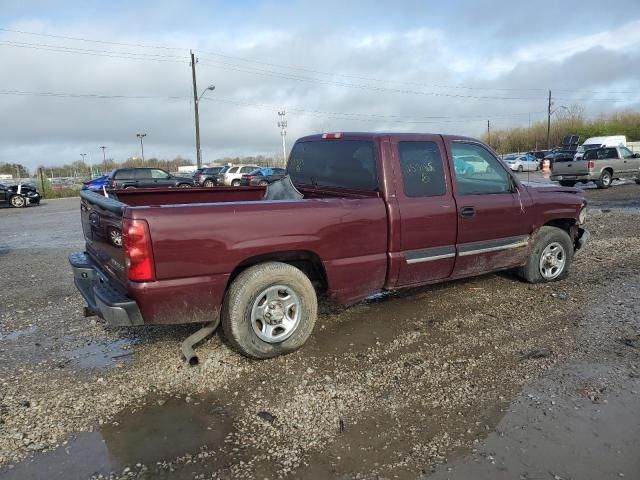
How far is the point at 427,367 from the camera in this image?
153 inches

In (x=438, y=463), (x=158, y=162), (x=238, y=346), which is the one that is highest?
(x=158, y=162)

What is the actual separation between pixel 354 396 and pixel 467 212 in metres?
2.39

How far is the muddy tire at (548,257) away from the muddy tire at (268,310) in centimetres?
316

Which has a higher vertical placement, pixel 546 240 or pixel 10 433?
pixel 546 240

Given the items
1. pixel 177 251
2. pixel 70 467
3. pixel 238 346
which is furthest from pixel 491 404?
pixel 70 467

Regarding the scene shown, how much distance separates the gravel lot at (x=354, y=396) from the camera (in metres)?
2.76

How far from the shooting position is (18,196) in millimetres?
24219

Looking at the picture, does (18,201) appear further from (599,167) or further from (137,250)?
(599,167)

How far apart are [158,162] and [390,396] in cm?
7626

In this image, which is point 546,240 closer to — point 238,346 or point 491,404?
point 491,404

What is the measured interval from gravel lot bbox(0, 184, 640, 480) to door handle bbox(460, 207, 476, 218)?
101 centimetres

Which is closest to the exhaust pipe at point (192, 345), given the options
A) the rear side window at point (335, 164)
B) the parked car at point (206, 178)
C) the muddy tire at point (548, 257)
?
the rear side window at point (335, 164)

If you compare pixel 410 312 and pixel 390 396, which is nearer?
pixel 390 396

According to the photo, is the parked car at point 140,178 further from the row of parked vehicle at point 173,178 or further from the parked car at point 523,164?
the parked car at point 523,164
